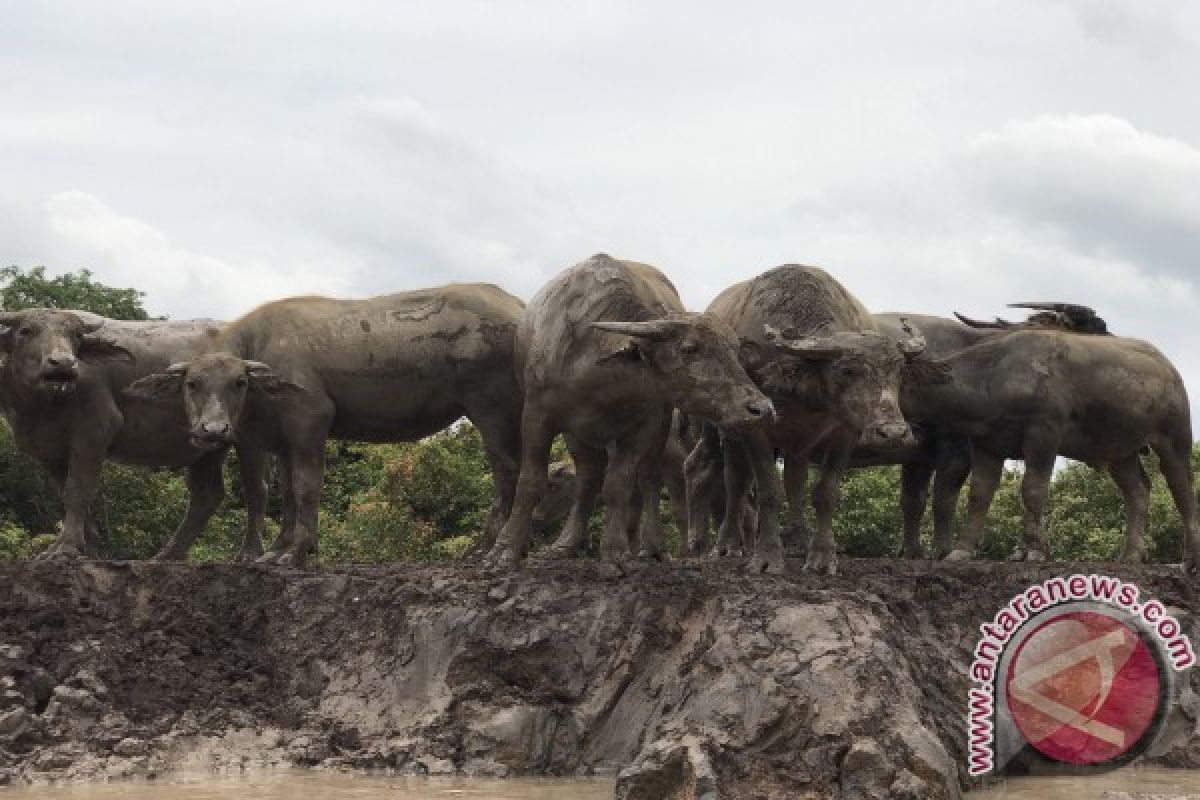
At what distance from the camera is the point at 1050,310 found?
18.6 m

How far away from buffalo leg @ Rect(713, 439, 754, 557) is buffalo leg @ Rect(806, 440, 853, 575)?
0.63 m

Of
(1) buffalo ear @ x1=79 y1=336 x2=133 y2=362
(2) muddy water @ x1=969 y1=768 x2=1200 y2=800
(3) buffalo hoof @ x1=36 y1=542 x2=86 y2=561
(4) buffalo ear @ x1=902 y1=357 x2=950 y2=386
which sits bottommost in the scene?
(2) muddy water @ x1=969 y1=768 x2=1200 y2=800

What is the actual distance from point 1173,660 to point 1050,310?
17.9 feet

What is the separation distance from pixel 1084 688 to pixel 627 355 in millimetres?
4165

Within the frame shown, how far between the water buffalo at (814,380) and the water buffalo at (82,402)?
4453 mm

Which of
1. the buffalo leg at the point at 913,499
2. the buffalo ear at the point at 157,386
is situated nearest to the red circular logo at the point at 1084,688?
the buffalo leg at the point at 913,499

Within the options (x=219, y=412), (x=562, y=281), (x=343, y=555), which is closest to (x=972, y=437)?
(x=562, y=281)

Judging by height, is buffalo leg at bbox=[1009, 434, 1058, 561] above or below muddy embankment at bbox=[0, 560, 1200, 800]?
above

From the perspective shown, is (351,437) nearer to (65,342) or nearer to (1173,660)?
(65,342)

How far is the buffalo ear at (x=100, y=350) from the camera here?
1527 cm

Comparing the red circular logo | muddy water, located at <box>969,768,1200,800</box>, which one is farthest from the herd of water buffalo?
muddy water, located at <box>969,768,1200,800</box>

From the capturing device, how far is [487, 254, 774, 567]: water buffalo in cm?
1318

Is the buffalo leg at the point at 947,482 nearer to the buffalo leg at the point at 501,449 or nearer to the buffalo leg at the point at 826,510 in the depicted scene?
the buffalo leg at the point at 826,510

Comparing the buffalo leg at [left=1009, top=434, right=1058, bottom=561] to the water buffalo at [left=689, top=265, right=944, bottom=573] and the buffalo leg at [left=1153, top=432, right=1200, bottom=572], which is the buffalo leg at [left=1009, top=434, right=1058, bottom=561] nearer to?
the buffalo leg at [left=1153, top=432, right=1200, bottom=572]
